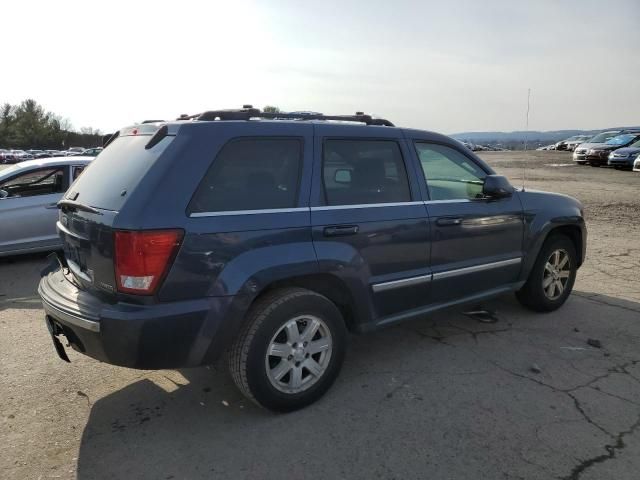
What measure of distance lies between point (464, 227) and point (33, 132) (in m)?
78.5

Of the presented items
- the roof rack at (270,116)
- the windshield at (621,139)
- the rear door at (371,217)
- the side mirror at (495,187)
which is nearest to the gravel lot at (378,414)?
the rear door at (371,217)

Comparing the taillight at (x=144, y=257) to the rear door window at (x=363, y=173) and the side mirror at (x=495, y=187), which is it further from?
the side mirror at (x=495, y=187)

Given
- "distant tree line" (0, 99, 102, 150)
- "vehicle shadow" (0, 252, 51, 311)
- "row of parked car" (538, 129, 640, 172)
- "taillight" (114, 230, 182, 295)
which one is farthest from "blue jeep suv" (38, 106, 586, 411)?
"distant tree line" (0, 99, 102, 150)

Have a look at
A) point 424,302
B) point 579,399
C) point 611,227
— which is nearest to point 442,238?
point 424,302

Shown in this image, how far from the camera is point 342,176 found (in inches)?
138

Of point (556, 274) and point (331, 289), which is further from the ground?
point (331, 289)

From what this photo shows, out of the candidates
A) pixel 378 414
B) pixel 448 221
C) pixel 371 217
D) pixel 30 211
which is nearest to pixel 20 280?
pixel 30 211

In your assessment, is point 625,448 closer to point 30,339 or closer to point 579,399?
point 579,399

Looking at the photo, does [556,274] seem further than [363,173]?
Yes

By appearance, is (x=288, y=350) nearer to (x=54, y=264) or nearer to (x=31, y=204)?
(x=54, y=264)

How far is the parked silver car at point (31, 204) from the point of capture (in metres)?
7.13

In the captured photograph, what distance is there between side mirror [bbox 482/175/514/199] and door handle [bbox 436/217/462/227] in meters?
0.41

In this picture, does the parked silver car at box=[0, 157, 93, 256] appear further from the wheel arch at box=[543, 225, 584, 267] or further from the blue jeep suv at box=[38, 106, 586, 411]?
the wheel arch at box=[543, 225, 584, 267]

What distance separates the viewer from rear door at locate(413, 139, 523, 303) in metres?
3.98
